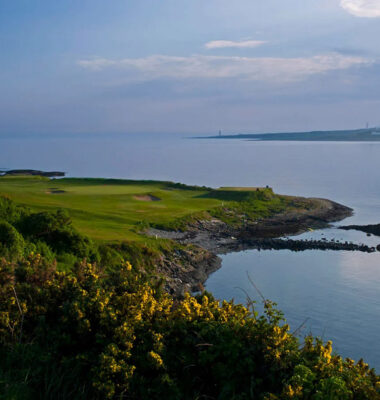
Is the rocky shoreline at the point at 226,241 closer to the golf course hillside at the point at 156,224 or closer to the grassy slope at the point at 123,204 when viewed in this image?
the golf course hillside at the point at 156,224

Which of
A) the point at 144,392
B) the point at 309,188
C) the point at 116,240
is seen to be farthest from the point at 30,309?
the point at 309,188

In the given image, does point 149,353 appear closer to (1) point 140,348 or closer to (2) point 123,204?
(1) point 140,348

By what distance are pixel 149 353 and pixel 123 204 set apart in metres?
49.4

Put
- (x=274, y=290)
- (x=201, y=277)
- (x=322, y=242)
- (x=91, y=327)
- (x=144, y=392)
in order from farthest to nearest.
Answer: (x=322, y=242)
(x=201, y=277)
(x=274, y=290)
(x=91, y=327)
(x=144, y=392)

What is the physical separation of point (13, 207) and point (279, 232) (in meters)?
34.5

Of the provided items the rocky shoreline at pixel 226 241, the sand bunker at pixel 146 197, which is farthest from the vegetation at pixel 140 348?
the sand bunker at pixel 146 197

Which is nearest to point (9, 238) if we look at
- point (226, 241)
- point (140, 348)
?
point (140, 348)

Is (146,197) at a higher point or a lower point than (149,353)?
lower

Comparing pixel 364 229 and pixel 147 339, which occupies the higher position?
pixel 147 339

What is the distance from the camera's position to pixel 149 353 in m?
9.22

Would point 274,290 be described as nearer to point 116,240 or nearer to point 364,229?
point 116,240

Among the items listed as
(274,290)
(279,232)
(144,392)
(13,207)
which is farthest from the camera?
(279,232)

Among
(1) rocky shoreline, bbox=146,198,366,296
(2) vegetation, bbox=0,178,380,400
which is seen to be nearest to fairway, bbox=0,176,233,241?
(1) rocky shoreline, bbox=146,198,366,296

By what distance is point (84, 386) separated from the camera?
9055 mm
